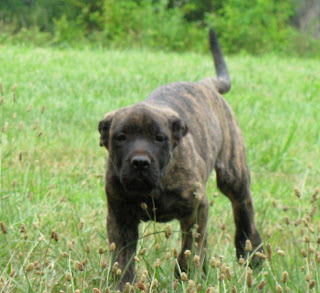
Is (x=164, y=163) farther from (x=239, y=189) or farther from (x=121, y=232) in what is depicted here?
(x=239, y=189)

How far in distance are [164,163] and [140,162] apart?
273 mm

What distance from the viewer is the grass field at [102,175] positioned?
10.5ft

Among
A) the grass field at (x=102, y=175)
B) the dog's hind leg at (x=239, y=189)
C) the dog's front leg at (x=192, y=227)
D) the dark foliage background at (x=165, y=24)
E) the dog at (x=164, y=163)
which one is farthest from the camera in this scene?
the dark foliage background at (x=165, y=24)

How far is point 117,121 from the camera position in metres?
3.53

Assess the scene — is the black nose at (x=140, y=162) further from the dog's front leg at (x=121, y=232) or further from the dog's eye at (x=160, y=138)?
the dog's front leg at (x=121, y=232)

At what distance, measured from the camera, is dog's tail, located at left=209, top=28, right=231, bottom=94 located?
5.39 meters

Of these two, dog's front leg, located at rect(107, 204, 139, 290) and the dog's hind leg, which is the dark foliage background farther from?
dog's front leg, located at rect(107, 204, 139, 290)

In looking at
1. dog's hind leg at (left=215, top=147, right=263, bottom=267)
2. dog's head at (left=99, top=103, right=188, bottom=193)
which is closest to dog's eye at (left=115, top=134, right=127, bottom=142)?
dog's head at (left=99, top=103, right=188, bottom=193)

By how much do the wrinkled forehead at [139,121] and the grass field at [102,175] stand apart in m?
0.53

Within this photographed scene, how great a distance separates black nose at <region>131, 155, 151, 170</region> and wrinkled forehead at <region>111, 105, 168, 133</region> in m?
0.24

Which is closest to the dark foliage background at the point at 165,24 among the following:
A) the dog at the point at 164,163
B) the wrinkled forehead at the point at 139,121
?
the dog at the point at 164,163

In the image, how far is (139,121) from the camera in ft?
11.3

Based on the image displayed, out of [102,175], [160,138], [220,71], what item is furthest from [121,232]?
[220,71]

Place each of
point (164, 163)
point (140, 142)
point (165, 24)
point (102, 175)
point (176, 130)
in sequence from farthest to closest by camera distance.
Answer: point (165, 24)
point (102, 175)
point (176, 130)
point (164, 163)
point (140, 142)
